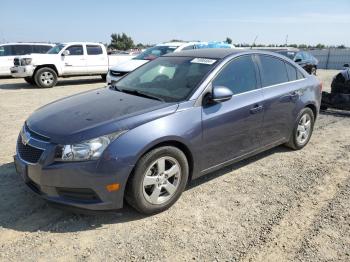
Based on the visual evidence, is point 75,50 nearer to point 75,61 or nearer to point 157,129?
point 75,61

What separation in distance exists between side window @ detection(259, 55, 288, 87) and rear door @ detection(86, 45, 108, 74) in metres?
11.1

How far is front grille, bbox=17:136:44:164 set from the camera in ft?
11.1

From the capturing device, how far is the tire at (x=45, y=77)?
13531mm

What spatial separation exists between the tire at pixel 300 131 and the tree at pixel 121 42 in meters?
58.9

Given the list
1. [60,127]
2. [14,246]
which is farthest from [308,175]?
[14,246]

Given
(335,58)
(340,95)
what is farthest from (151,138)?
(335,58)

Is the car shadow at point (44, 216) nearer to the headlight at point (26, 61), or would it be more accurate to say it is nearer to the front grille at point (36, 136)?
the front grille at point (36, 136)

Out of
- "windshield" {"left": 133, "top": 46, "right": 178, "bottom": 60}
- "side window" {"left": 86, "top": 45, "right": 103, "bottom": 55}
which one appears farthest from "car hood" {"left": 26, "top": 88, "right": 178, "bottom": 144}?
"side window" {"left": 86, "top": 45, "right": 103, "bottom": 55}

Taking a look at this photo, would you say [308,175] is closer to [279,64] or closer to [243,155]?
[243,155]

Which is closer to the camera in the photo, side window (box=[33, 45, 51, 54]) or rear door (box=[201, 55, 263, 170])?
rear door (box=[201, 55, 263, 170])

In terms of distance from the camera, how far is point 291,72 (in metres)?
5.50

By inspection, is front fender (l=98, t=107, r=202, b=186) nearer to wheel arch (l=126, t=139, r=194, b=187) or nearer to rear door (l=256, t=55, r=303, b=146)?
wheel arch (l=126, t=139, r=194, b=187)

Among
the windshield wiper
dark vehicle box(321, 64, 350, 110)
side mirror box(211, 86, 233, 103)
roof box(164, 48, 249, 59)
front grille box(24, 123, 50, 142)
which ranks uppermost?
roof box(164, 48, 249, 59)

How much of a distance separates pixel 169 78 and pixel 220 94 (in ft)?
2.64
